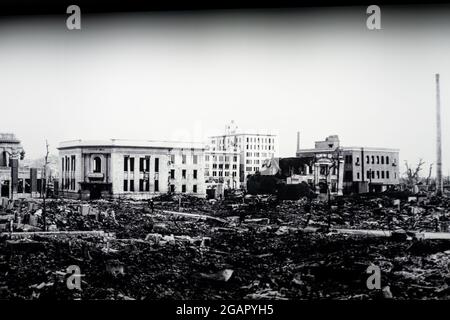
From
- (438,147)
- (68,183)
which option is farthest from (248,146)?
(68,183)

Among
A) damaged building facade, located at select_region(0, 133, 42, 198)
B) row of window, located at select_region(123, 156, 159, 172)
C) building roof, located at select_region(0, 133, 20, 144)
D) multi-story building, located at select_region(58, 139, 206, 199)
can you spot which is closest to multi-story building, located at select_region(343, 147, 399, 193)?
multi-story building, located at select_region(58, 139, 206, 199)

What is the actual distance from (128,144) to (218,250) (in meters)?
1.70

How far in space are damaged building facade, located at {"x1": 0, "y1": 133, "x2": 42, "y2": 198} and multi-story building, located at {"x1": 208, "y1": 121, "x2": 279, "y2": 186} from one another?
2.28m

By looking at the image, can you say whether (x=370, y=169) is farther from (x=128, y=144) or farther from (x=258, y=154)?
(x=128, y=144)

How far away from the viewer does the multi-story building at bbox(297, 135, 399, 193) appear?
5875mm

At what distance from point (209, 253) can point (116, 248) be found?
1120 mm

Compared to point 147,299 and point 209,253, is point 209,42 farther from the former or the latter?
point 147,299

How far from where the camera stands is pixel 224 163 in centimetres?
618

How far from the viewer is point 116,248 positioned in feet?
19.7

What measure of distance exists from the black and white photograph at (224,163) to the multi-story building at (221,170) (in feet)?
0.06

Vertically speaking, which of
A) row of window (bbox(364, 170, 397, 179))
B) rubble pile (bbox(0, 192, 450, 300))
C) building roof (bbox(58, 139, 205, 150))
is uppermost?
building roof (bbox(58, 139, 205, 150))

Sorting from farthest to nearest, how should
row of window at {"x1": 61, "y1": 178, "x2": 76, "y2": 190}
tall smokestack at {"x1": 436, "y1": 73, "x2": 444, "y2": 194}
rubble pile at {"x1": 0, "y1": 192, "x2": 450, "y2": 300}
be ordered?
row of window at {"x1": 61, "y1": 178, "x2": 76, "y2": 190}, tall smokestack at {"x1": 436, "y1": 73, "x2": 444, "y2": 194}, rubble pile at {"x1": 0, "y1": 192, "x2": 450, "y2": 300}

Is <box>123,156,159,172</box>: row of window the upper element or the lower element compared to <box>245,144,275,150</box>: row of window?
lower

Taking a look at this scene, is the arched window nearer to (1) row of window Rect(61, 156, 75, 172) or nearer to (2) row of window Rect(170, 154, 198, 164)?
(1) row of window Rect(61, 156, 75, 172)
